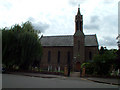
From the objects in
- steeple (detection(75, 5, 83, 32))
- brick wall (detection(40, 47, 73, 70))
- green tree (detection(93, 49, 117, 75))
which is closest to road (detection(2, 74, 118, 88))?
green tree (detection(93, 49, 117, 75))

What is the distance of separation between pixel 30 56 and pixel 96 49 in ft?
70.2

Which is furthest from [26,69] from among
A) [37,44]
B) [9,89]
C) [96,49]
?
[96,49]

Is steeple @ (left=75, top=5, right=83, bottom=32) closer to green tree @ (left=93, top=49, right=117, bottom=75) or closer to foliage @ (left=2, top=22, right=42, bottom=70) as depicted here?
green tree @ (left=93, top=49, right=117, bottom=75)

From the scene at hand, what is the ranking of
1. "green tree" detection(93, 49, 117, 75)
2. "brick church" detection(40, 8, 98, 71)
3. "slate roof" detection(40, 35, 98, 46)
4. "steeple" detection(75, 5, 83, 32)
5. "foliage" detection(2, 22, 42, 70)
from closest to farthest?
"green tree" detection(93, 49, 117, 75) < "foliage" detection(2, 22, 42, 70) < "brick church" detection(40, 8, 98, 71) < "steeple" detection(75, 5, 83, 32) < "slate roof" detection(40, 35, 98, 46)

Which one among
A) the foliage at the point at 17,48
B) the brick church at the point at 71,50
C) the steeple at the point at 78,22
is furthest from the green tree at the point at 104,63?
the steeple at the point at 78,22

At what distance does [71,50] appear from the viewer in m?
38.1

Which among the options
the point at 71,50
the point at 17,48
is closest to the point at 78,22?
the point at 71,50

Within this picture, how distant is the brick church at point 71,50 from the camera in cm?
3578

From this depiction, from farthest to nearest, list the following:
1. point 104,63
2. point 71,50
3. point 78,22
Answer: point 78,22 < point 71,50 < point 104,63

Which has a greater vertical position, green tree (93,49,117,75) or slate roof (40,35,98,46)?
slate roof (40,35,98,46)

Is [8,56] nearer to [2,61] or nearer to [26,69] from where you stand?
[2,61]

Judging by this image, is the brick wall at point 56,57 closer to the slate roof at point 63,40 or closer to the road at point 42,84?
the slate roof at point 63,40

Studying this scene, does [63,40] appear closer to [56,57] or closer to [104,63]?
[56,57]

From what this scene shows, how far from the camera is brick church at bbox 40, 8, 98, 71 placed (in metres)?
35.8
